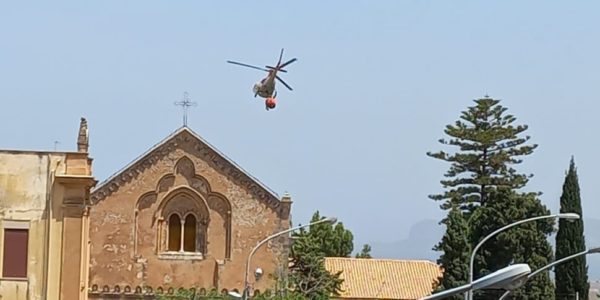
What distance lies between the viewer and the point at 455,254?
5431 centimetres

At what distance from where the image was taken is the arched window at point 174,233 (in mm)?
51844

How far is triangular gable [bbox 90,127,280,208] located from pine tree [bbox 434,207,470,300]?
305 inches

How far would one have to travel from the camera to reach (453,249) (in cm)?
5441

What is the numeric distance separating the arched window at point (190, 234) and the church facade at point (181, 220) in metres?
0.04

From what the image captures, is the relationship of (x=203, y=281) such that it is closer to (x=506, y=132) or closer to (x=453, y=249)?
(x=453, y=249)

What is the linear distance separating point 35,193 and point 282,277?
17.2 metres

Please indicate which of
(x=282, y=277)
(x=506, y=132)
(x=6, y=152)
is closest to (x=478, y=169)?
(x=506, y=132)

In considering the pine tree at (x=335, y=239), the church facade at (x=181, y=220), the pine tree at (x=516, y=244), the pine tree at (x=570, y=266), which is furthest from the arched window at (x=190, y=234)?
the pine tree at (x=335, y=239)

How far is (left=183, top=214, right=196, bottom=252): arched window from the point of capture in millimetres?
52000

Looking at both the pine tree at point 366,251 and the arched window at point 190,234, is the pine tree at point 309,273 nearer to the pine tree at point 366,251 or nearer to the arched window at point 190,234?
the arched window at point 190,234

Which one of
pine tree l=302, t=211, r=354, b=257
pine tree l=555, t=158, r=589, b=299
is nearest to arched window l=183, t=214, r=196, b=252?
pine tree l=555, t=158, r=589, b=299

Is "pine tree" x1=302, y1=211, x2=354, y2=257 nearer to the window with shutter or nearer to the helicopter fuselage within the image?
the window with shutter

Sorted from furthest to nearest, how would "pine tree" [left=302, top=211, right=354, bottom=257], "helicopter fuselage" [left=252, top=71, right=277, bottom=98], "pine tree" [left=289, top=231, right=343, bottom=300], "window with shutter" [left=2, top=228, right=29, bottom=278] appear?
"pine tree" [left=302, top=211, right=354, bottom=257], "pine tree" [left=289, top=231, right=343, bottom=300], "window with shutter" [left=2, top=228, right=29, bottom=278], "helicopter fuselage" [left=252, top=71, right=277, bottom=98]

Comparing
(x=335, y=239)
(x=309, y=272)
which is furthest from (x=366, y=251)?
(x=309, y=272)
